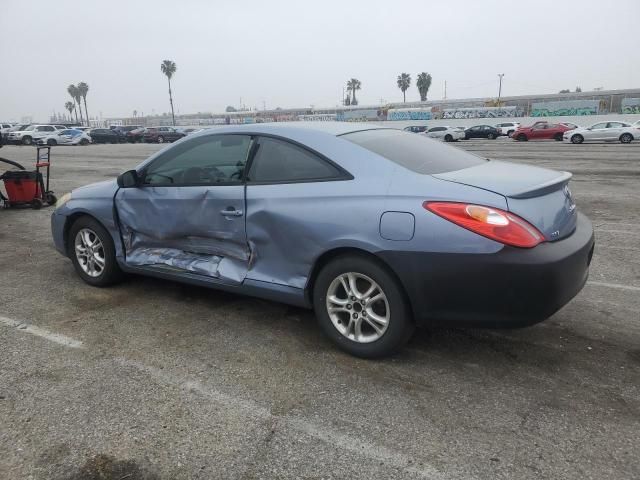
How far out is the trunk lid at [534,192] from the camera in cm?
301

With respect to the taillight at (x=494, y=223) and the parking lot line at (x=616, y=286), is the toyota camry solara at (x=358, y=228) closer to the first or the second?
the taillight at (x=494, y=223)

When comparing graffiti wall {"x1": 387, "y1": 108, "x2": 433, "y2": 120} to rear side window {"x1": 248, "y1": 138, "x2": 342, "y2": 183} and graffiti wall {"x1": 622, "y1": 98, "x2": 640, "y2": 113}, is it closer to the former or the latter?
graffiti wall {"x1": 622, "y1": 98, "x2": 640, "y2": 113}

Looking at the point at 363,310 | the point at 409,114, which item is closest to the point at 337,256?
the point at 363,310

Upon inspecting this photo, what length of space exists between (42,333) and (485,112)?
2308 inches

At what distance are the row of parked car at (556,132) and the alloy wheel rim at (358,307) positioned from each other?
103ft

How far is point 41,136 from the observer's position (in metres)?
43.6

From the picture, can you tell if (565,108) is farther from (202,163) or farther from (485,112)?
(202,163)

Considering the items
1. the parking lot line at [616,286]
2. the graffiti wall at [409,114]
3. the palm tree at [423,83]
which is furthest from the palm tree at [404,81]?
the parking lot line at [616,286]

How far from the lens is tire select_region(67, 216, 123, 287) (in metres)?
4.79

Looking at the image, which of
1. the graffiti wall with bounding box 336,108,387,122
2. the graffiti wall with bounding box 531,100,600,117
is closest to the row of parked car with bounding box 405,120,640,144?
the graffiti wall with bounding box 531,100,600,117

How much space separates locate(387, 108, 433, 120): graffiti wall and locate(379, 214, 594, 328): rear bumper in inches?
2422

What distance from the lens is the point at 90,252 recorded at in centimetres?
495

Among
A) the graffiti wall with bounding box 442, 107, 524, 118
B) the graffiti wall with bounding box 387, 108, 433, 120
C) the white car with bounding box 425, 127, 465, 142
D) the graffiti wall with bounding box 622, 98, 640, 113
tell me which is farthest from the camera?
the graffiti wall with bounding box 387, 108, 433, 120

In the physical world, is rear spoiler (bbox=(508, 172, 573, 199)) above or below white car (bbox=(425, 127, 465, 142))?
above
